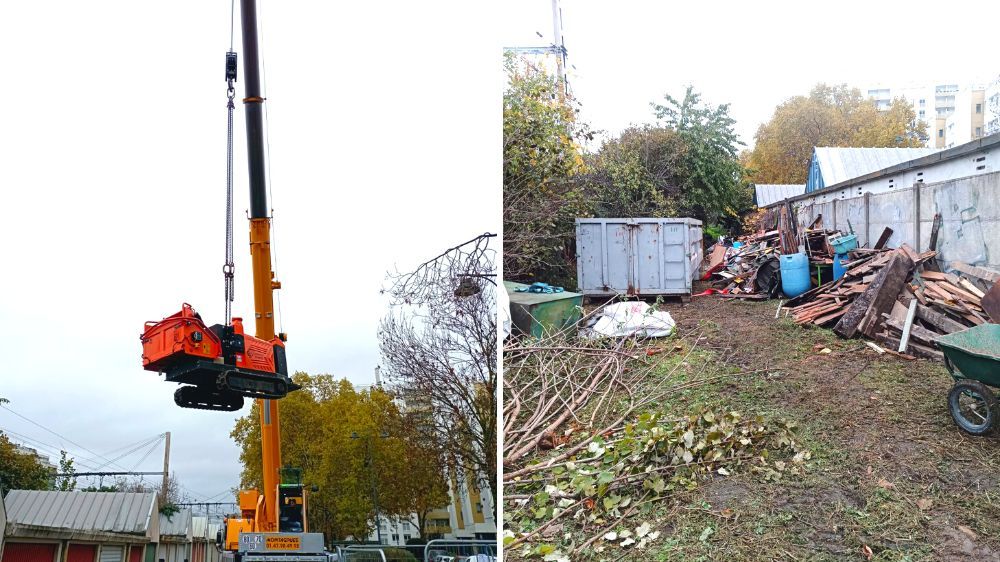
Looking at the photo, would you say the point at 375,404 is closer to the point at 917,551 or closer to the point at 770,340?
the point at 770,340

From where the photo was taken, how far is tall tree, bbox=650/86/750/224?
14047mm

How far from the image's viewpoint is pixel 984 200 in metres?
5.56

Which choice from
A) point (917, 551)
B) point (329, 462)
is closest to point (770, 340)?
point (917, 551)

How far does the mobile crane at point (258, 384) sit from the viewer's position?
8.06m

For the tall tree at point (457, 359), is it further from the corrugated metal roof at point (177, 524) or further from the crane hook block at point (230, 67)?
the corrugated metal roof at point (177, 524)

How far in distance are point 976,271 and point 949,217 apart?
1.64 ft

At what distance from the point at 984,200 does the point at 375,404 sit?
1097 centimetres

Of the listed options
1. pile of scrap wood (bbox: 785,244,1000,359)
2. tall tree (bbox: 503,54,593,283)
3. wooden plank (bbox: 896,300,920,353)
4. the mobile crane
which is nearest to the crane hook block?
the mobile crane

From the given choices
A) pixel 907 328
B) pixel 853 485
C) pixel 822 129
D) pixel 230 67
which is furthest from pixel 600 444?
pixel 822 129

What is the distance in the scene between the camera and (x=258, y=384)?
27.7 feet

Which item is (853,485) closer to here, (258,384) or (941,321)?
(941,321)

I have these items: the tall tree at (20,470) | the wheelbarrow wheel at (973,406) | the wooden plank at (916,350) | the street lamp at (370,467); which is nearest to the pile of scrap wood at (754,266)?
the wooden plank at (916,350)

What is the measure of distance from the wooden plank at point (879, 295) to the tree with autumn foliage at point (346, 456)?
25.9 ft

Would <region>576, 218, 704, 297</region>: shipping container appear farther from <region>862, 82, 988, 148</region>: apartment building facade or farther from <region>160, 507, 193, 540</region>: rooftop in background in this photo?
<region>160, 507, 193, 540</region>: rooftop in background
